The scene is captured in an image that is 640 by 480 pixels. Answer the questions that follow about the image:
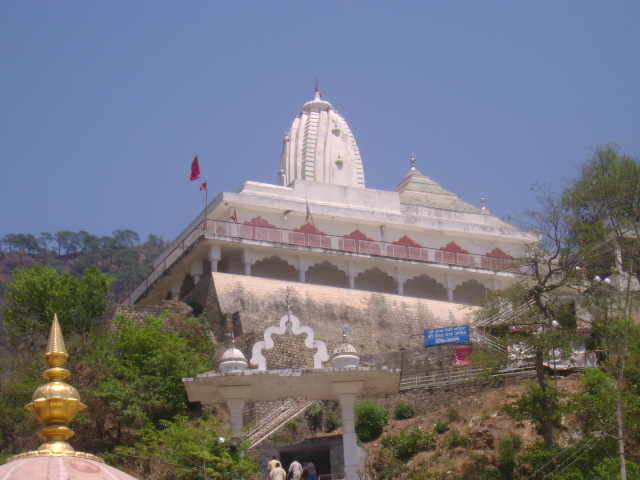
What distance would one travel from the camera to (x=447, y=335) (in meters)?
29.6

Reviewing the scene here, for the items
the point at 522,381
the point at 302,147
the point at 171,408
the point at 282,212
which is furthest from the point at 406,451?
the point at 302,147

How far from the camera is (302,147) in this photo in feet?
146

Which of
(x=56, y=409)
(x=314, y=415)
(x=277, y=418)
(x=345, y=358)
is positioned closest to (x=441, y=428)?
(x=314, y=415)

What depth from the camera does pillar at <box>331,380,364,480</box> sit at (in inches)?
783

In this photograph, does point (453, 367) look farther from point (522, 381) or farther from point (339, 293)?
point (339, 293)

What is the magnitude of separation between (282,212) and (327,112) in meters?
8.86

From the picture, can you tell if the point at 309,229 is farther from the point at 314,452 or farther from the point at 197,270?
the point at 314,452

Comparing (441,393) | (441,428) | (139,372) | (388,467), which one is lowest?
(388,467)

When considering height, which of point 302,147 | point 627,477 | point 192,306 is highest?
point 302,147

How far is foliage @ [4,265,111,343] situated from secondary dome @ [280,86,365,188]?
46.2ft

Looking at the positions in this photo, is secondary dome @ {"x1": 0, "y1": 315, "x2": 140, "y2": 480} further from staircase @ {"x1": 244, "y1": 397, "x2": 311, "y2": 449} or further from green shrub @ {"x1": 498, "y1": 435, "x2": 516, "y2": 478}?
staircase @ {"x1": 244, "y1": 397, "x2": 311, "y2": 449}

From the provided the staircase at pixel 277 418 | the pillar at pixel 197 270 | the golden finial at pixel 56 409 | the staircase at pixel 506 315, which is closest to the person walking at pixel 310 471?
the staircase at pixel 277 418

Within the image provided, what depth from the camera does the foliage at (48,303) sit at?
30703 mm

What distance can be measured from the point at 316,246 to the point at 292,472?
676 inches
